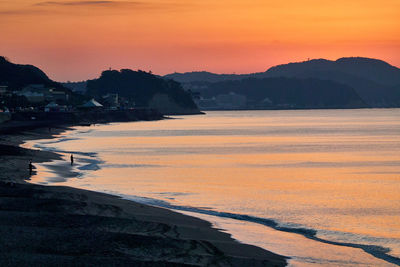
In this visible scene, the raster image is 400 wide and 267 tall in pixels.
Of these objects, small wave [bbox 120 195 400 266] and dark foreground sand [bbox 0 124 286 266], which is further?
small wave [bbox 120 195 400 266]

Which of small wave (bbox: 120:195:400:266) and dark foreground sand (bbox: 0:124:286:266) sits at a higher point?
dark foreground sand (bbox: 0:124:286:266)

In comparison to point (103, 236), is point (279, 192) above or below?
below

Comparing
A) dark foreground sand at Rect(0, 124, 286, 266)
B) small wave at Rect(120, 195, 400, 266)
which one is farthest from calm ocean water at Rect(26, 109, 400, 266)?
dark foreground sand at Rect(0, 124, 286, 266)

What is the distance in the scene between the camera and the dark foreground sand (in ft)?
61.4

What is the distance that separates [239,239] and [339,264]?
4711 millimetres

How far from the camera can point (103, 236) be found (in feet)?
71.3

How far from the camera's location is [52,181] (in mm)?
42875

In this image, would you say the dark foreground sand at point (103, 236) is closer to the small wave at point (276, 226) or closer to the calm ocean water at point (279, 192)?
the calm ocean water at point (279, 192)

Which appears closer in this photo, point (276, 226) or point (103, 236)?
point (103, 236)

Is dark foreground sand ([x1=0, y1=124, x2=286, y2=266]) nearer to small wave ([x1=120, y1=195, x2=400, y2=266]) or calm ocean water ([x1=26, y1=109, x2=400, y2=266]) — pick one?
calm ocean water ([x1=26, y1=109, x2=400, y2=266])

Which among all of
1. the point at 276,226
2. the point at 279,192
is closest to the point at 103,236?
the point at 276,226

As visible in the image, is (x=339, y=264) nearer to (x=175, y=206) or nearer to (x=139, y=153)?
(x=175, y=206)

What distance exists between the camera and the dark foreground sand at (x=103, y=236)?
61.4 feet

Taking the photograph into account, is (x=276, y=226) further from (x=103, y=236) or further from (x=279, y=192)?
(x=279, y=192)
